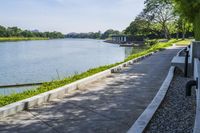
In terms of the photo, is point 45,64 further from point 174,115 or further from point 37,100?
point 174,115

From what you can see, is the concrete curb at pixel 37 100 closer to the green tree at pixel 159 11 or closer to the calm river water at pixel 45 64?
the calm river water at pixel 45 64

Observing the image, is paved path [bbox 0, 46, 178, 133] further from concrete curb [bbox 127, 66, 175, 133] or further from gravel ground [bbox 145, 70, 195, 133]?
gravel ground [bbox 145, 70, 195, 133]

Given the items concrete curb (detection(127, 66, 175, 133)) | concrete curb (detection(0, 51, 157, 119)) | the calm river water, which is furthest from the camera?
the calm river water

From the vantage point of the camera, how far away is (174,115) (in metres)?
6.82

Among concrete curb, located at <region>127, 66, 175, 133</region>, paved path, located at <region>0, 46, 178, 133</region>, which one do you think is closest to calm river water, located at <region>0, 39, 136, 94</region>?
paved path, located at <region>0, 46, 178, 133</region>

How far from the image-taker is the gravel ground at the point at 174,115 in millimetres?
5867

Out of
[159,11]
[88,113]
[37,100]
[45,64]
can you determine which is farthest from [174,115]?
[159,11]

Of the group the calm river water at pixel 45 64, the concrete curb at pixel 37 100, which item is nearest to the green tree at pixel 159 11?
the calm river water at pixel 45 64

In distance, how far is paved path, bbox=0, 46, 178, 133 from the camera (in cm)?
598

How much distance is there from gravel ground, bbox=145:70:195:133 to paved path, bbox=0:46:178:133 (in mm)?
488

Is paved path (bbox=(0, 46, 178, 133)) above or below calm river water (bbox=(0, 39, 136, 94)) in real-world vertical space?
above

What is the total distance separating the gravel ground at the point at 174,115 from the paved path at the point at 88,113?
19.2 inches

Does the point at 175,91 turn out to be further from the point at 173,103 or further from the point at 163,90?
the point at 173,103

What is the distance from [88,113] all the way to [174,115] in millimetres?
1900
